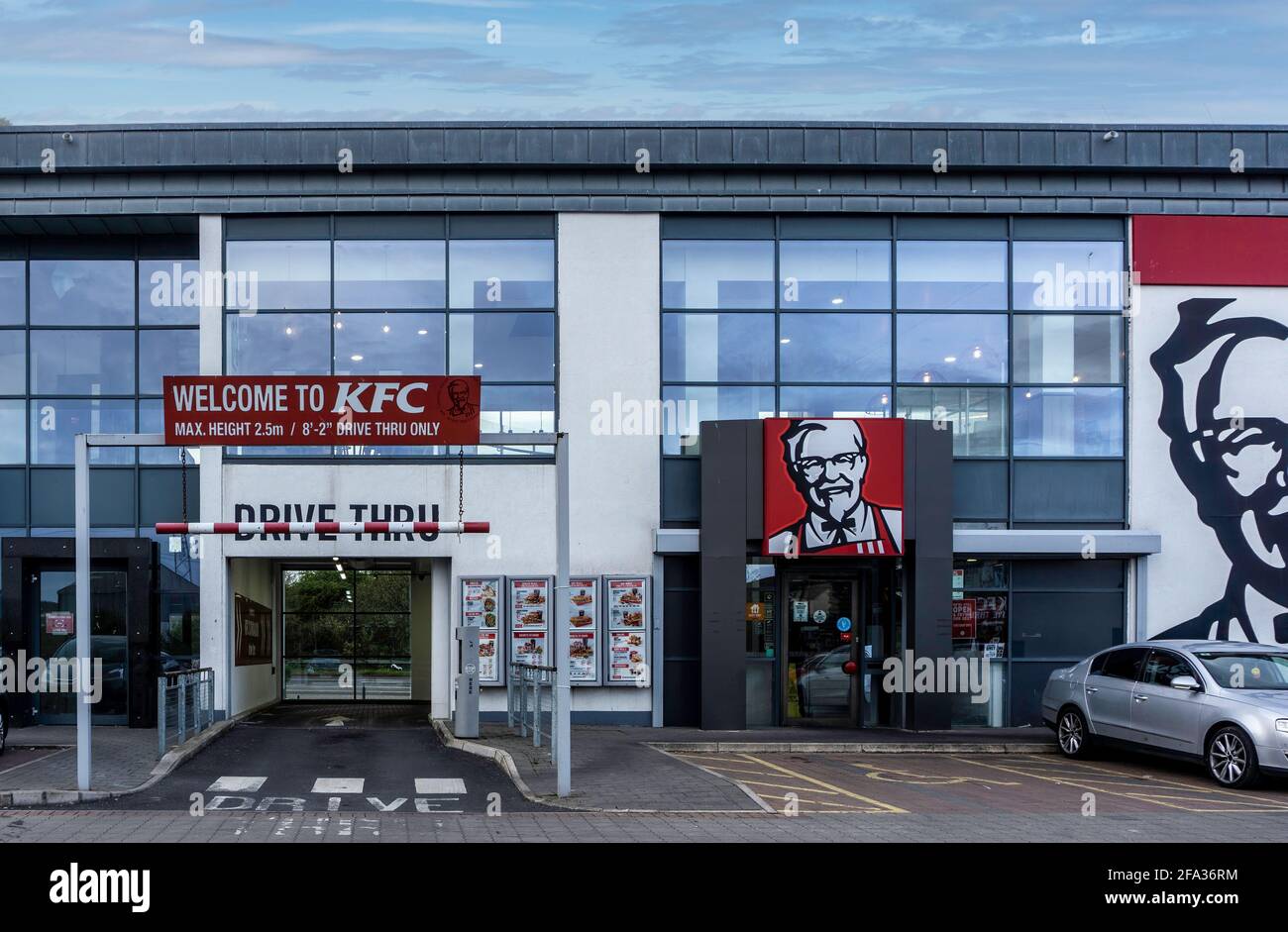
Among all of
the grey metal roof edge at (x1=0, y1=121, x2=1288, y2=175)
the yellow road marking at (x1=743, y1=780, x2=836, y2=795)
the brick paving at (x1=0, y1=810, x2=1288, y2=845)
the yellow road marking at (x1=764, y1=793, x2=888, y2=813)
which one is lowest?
the yellow road marking at (x1=743, y1=780, x2=836, y2=795)

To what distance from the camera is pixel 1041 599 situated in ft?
63.4

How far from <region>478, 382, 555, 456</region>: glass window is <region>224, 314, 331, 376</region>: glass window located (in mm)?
2587

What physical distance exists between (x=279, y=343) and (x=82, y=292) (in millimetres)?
3649

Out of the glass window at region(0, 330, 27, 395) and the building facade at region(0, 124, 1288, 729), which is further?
the glass window at region(0, 330, 27, 395)

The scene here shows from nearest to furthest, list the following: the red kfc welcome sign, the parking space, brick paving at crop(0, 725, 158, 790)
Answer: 1. the parking space
2. brick paving at crop(0, 725, 158, 790)
3. the red kfc welcome sign

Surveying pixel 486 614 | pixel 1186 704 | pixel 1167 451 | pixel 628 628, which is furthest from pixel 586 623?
pixel 1167 451

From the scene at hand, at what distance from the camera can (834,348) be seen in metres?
19.2

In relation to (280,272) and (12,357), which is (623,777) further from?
(12,357)

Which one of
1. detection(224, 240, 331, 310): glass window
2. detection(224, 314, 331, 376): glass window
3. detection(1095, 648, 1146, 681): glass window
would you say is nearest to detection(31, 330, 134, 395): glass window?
detection(224, 314, 331, 376): glass window

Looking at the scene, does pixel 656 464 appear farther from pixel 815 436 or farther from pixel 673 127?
pixel 673 127

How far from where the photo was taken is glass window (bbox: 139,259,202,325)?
65.0 ft

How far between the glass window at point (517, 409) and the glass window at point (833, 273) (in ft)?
13.2

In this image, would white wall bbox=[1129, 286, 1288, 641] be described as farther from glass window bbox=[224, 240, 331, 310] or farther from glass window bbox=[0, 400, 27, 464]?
glass window bbox=[0, 400, 27, 464]

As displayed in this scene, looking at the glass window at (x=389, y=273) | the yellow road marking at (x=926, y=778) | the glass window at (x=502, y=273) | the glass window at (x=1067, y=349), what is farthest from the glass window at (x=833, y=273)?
the yellow road marking at (x=926, y=778)
